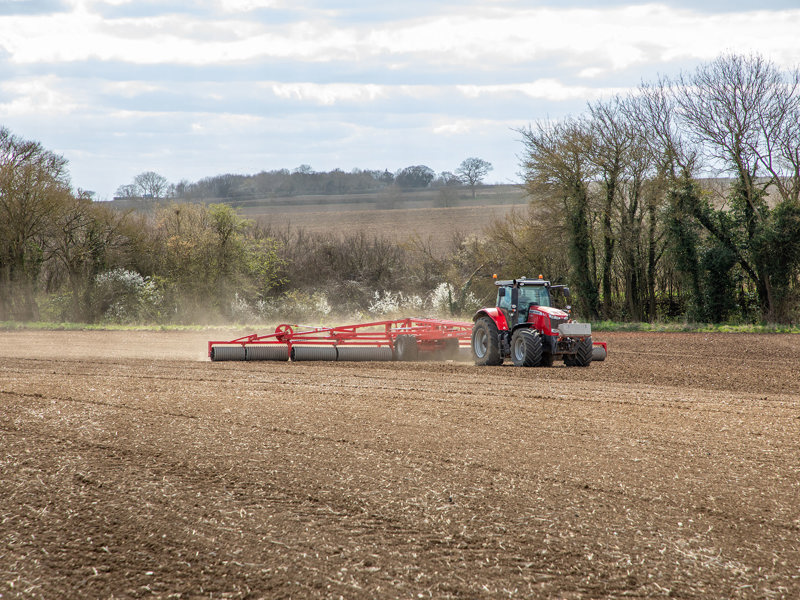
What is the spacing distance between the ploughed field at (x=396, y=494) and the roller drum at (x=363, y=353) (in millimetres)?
5551

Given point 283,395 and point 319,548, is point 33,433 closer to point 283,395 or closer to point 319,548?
point 283,395

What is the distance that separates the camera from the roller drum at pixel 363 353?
1672 centimetres

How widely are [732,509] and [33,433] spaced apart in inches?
255

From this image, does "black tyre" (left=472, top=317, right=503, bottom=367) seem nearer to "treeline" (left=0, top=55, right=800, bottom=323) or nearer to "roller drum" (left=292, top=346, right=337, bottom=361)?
"roller drum" (left=292, top=346, right=337, bottom=361)

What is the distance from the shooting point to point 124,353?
1981 cm

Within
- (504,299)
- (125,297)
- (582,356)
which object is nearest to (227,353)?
(504,299)

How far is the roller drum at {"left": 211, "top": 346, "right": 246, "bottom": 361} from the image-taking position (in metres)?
16.6

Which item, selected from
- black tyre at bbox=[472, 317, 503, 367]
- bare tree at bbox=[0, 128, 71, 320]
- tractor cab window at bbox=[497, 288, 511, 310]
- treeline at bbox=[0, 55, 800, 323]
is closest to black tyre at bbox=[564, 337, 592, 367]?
black tyre at bbox=[472, 317, 503, 367]

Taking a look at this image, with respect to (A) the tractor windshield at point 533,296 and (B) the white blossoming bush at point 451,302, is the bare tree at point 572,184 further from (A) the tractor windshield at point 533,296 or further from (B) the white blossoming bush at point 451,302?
(A) the tractor windshield at point 533,296

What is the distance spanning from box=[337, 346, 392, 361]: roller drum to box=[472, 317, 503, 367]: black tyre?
1979 mm

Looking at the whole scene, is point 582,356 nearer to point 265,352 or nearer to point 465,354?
point 465,354

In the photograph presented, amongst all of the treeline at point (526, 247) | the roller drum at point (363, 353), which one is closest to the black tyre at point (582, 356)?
the roller drum at point (363, 353)

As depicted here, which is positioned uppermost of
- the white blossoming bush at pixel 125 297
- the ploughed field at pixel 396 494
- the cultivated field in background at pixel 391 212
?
the cultivated field in background at pixel 391 212

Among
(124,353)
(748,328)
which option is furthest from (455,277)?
(124,353)
